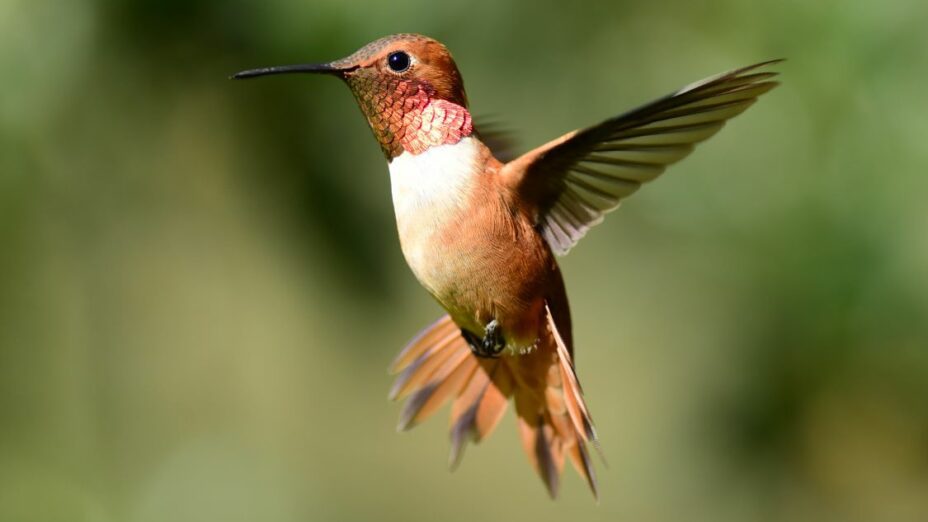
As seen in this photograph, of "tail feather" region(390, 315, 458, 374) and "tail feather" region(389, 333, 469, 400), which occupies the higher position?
"tail feather" region(390, 315, 458, 374)

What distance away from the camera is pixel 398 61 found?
1.43 meters

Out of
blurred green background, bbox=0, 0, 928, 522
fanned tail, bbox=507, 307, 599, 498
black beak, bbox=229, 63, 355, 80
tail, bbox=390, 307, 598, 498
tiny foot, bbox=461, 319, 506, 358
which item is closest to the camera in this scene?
black beak, bbox=229, 63, 355, 80

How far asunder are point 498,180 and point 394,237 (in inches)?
54.4

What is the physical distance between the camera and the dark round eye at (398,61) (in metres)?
1.42

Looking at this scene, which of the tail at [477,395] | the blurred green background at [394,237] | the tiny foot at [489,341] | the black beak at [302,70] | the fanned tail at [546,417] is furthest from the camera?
the blurred green background at [394,237]

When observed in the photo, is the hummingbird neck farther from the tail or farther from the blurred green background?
the blurred green background

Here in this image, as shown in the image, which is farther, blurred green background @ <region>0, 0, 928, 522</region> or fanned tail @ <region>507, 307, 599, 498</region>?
blurred green background @ <region>0, 0, 928, 522</region>

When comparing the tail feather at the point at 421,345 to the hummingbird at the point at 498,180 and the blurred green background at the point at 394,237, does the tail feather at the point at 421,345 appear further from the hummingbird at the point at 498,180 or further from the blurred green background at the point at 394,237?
the blurred green background at the point at 394,237

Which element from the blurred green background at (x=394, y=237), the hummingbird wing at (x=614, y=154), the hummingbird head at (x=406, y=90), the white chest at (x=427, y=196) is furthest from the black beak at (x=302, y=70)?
the blurred green background at (x=394, y=237)

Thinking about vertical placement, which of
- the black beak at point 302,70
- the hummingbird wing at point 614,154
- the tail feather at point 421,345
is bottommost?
the tail feather at point 421,345

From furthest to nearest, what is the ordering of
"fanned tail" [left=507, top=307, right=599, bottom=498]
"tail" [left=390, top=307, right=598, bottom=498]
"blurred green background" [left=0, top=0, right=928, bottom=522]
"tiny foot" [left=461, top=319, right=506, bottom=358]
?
"blurred green background" [left=0, top=0, right=928, bottom=522]
"tail" [left=390, top=307, right=598, bottom=498]
"fanned tail" [left=507, top=307, right=599, bottom=498]
"tiny foot" [left=461, top=319, right=506, bottom=358]

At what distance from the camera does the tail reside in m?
2.00

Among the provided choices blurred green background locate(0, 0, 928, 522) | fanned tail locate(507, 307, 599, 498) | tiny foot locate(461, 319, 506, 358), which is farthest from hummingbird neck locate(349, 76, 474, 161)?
blurred green background locate(0, 0, 928, 522)

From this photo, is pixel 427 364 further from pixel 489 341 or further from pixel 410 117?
pixel 410 117
